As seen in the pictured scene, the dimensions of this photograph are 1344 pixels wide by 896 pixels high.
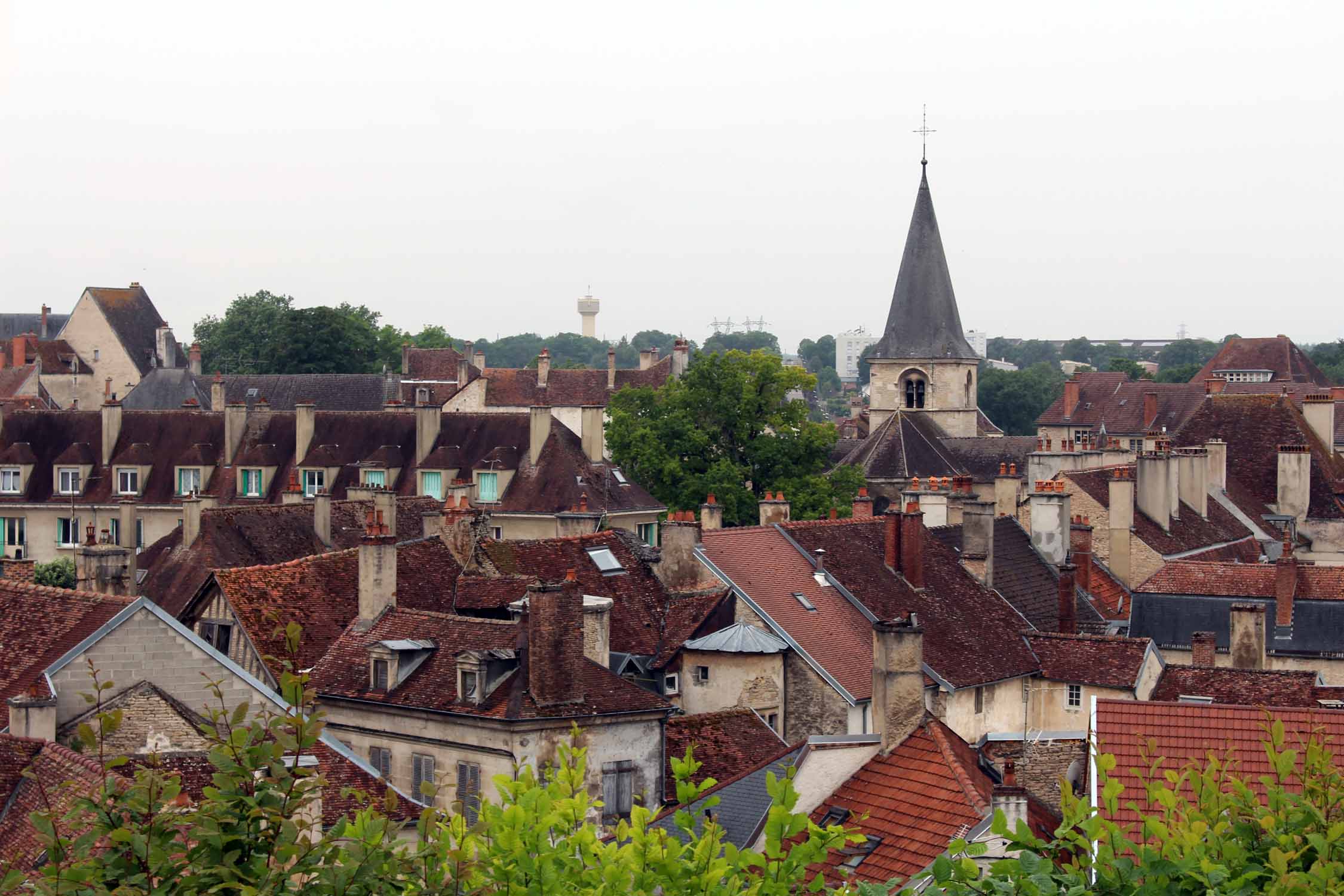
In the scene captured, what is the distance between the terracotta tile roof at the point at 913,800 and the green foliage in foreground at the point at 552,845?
9.06m

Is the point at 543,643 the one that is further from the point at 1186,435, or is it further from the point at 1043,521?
the point at 1186,435

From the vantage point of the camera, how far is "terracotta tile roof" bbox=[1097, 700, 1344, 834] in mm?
20266

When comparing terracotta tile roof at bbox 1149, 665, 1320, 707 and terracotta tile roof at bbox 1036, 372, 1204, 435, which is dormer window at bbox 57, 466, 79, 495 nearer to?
terracotta tile roof at bbox 1149, 665, 1320, 707

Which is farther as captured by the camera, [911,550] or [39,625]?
[911,550]

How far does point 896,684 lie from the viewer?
972 inches

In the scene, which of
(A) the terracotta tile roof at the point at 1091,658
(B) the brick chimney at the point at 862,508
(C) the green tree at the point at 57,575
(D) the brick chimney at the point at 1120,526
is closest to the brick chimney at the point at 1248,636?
(A) the terracotta tile roof at the point at 1091,658

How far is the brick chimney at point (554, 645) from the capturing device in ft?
91.6

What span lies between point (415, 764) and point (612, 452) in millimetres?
36558

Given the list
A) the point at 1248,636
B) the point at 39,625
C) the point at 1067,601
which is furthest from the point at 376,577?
the point at 1067,601

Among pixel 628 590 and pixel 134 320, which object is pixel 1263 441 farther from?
pixel 134 320

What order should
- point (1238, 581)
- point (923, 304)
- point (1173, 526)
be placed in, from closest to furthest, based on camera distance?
point (1238, 581) < point (1173, 526) < point (923, 304)

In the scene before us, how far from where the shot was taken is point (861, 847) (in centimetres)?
2236

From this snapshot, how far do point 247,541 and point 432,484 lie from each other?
19734 mm

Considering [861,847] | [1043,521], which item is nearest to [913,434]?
[1043,521]
